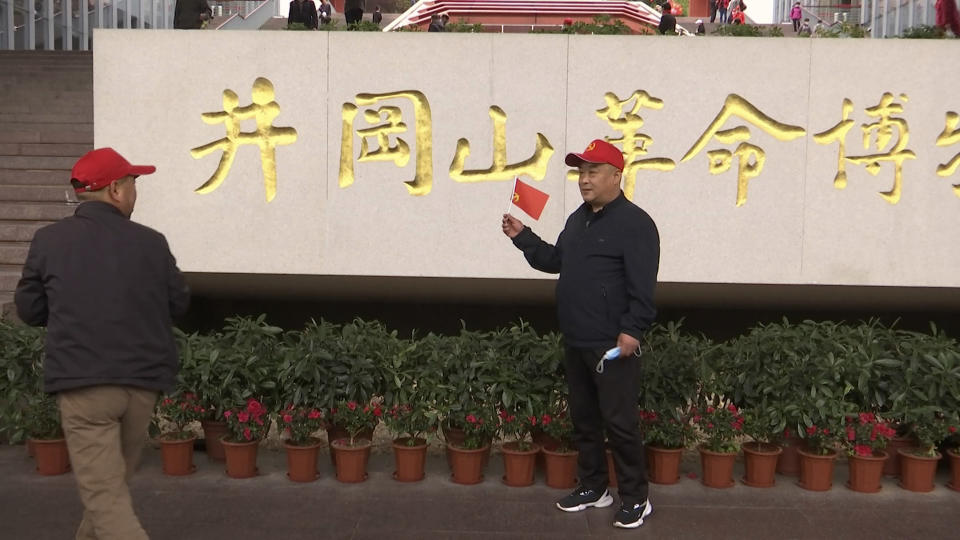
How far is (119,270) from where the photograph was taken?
2682mm

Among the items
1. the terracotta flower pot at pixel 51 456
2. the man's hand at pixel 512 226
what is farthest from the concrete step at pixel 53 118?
the man's hand at pixel 512 226

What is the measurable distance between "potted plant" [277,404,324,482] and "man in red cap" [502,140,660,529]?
1.35 meters

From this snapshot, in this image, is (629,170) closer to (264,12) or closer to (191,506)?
(191,506)

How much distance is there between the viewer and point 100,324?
266cm

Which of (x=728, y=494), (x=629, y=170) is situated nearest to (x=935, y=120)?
(x=629, y=170)

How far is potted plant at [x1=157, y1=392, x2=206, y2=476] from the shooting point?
4.39m

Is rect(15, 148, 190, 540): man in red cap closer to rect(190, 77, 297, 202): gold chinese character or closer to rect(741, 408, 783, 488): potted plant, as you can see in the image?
rect(741, 408, 783, 488): potted plant

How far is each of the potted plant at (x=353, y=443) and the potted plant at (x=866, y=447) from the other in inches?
90.4

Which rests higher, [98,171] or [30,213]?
[98,171]

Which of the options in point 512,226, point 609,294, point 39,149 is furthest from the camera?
point 39,149

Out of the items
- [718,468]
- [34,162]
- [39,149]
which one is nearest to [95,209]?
[718,468]

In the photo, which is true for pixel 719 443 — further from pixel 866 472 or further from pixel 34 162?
pixel 34 162

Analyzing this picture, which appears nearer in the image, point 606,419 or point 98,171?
point 98,171

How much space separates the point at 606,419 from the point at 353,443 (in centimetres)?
140
